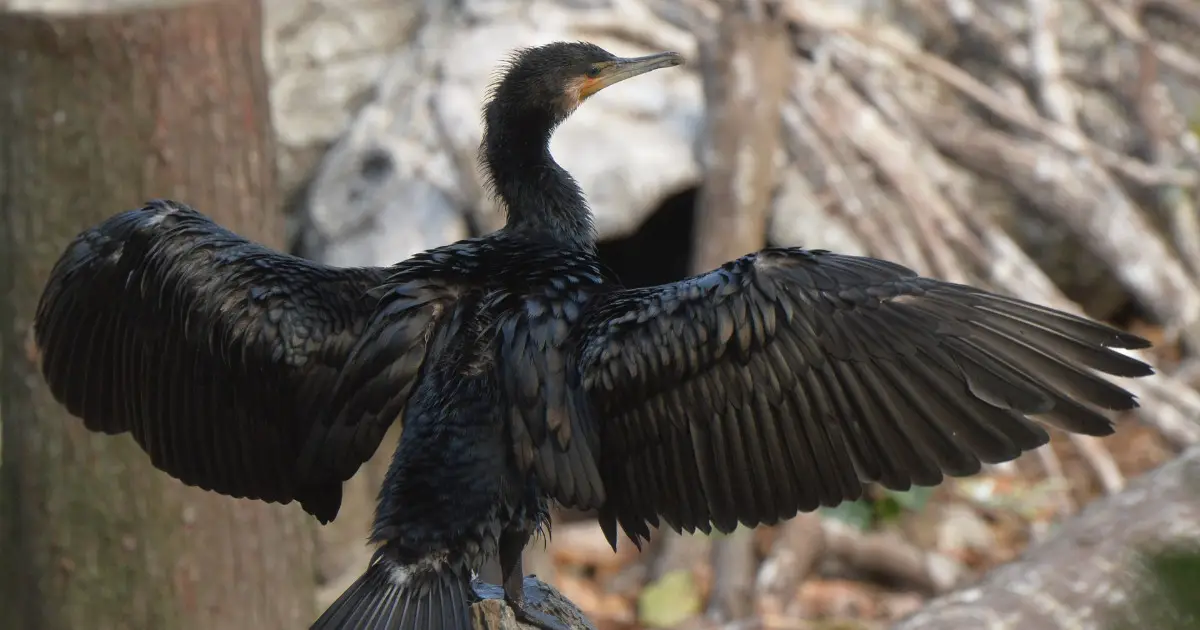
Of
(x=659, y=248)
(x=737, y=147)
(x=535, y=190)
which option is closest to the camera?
(x=535, y=190)

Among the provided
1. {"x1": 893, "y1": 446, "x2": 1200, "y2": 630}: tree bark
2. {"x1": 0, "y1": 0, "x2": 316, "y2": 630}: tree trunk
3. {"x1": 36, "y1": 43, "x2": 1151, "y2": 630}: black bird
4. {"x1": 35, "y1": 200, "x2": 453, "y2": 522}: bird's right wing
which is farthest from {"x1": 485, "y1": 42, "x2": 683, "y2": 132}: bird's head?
{"x1": 893, "y1": 446, "x2": 1200, "y2": 630}: tree bark

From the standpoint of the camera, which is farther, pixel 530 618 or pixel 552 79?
pixel 552 79

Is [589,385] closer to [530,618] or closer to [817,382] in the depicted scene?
[817,382]

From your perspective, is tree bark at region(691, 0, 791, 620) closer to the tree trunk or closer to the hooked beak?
the tree trunk

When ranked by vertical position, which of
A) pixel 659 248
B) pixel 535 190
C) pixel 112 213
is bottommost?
pixel 535 190

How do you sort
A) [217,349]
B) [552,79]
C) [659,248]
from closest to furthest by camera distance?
1. [217,349]
2. [552,79]
3. [659,248]

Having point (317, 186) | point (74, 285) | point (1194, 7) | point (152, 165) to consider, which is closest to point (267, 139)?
point (152, 165)

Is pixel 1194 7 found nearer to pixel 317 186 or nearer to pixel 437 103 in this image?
pixel 437 103

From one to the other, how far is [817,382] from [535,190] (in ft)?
2.93

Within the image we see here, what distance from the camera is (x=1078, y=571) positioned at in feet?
11.0

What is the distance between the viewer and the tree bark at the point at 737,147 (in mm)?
5535

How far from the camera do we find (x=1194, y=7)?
20.8 feet

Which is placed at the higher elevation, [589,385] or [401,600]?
[589,385]

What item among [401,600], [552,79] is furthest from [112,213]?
[401,600]
